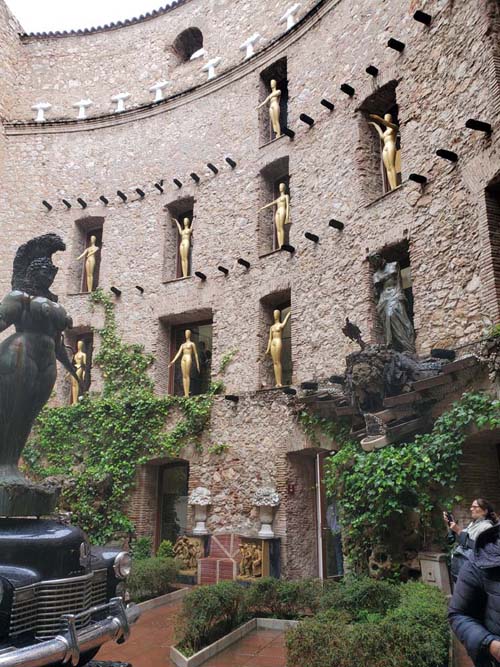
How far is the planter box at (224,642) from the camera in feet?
17.1

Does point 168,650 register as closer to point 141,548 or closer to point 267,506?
point 267,506

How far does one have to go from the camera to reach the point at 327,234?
422 inches

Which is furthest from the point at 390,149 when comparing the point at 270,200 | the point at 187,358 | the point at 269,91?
the point at 187,358

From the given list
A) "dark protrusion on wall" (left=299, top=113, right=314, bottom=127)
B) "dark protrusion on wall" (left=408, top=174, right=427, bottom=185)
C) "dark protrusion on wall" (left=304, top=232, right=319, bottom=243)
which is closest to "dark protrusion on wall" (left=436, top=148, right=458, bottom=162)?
"dark protrusion on wall" (left=408, top=174, right=427, bottom=185)

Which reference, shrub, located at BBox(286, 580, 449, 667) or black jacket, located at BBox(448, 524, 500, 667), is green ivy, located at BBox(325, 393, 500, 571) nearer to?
shrub, located at BBox(286, 580, 449, 667)

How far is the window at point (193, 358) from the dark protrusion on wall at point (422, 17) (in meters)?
7.42

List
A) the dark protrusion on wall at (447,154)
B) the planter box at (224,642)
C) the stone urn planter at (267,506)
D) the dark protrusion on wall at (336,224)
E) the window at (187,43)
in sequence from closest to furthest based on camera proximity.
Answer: the planter box at (224,642)
the dark protrusion on wall at (447,154)
the stone urn planter at (267,506)
the dark protrusion on wall at (336,224)
the window at (187,43)

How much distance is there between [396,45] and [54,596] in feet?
32.6

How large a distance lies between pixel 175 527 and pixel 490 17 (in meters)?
10.9

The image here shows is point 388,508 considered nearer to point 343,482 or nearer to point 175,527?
point 343,482

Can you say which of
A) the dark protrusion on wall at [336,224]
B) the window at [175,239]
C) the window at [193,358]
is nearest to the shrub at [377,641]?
the dark protrusion on wall at [336,224]

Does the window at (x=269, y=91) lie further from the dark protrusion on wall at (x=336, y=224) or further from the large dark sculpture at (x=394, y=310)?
the large dark sculpture at (x=394, y=310)

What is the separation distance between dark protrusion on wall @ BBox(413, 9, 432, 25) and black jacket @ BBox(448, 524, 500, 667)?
9.26 metres

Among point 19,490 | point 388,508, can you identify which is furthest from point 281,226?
point 19,490
